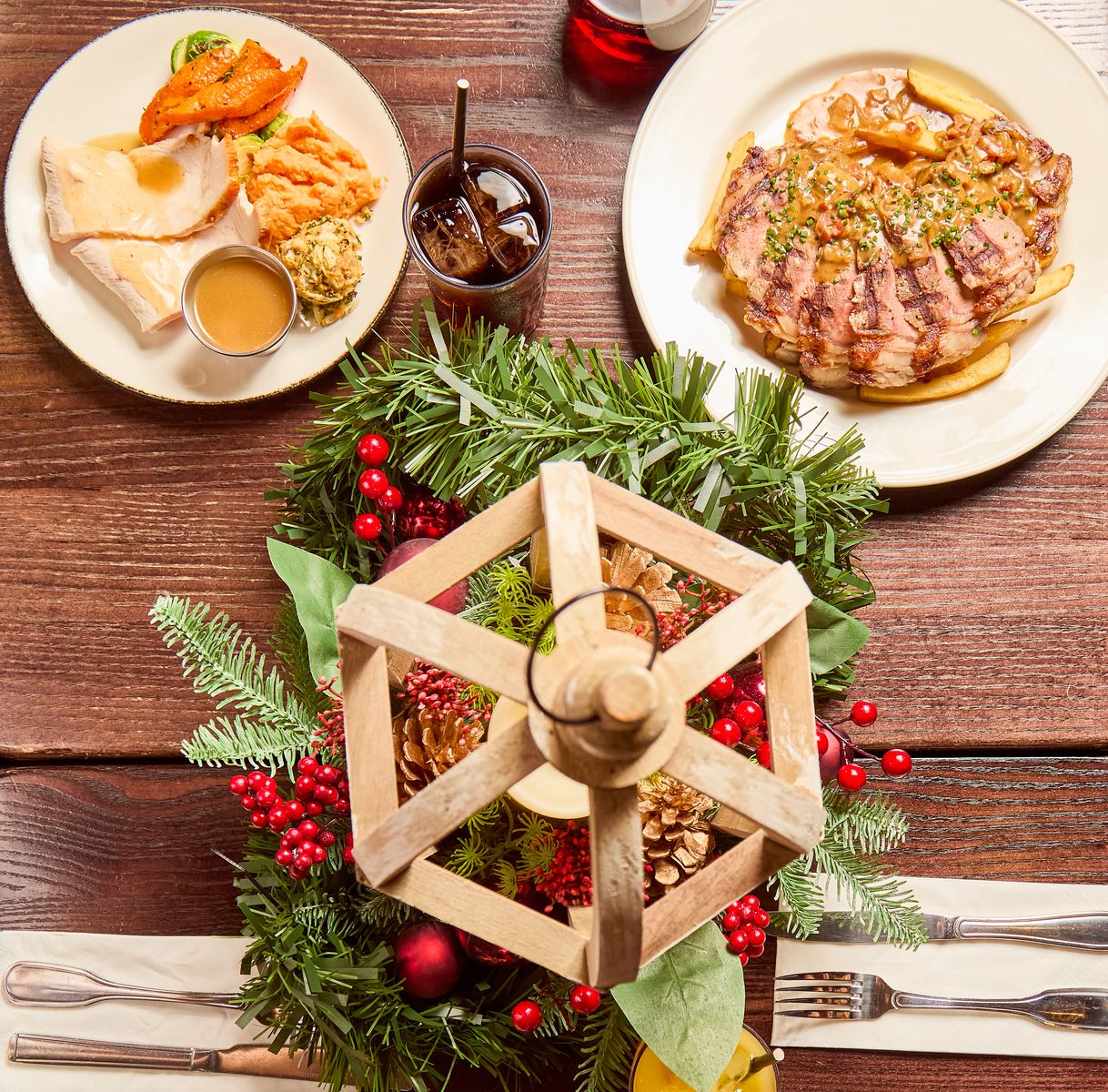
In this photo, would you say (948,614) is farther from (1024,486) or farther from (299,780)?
(299,780)

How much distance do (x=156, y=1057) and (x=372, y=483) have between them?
0.61 meters

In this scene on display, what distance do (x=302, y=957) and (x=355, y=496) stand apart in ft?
1.21

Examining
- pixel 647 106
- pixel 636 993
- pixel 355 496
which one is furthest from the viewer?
pixel 647 106

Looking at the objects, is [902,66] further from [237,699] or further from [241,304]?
[237,699]

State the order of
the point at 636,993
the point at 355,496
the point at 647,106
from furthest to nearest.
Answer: the point at 647,106
the point at 355,496
the point at 636,993

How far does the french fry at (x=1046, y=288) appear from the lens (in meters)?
0.92

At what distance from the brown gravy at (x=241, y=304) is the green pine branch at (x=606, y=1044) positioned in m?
0.69

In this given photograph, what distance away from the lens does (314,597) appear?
75 centimetres

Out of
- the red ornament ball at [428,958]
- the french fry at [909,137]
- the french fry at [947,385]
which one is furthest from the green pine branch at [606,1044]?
the french fry at [909,137]

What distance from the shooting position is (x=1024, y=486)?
38.5 inches

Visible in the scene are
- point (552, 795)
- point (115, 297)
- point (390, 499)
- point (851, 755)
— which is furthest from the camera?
point (115, 297)

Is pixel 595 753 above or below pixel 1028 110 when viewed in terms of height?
below

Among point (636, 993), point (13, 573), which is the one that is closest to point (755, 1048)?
point (636, 993)

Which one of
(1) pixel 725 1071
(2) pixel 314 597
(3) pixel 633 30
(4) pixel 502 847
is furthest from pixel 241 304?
(1) pixel 725 1071
